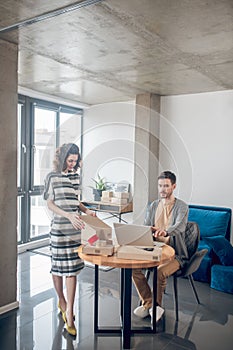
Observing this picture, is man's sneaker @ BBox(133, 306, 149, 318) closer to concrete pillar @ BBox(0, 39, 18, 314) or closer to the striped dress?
the striped dress

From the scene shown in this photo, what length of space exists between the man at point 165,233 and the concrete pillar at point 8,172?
115 centimetres

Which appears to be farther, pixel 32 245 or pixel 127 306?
pixel 32 245

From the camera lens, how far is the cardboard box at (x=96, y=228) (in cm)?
252

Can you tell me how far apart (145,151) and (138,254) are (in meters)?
3.02

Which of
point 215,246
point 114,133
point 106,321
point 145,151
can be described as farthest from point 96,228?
point 114,133

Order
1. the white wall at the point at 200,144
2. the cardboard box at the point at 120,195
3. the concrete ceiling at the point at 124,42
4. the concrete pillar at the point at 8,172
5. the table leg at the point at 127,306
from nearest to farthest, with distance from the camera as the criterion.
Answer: the concrete ceiling at the point at 124,42
the table leg at the point at 127,306
the concrete pillar at the point at 8,172
the white wall at the point at 200,144
the cardboard box at the point at 120,195

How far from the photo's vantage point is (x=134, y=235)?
8.26 ft

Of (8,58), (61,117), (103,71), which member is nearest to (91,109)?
(61,117)

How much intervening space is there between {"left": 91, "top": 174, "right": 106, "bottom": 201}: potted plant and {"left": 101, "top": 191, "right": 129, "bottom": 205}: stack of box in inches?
7.0

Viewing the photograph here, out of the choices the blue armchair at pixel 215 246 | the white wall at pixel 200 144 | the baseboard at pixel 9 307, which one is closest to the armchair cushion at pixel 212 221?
the blue armchair at pixel 215 246

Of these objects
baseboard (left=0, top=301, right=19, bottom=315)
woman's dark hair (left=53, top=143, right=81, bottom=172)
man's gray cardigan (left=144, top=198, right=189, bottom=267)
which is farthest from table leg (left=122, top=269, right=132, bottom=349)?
baseboard (left=0, top=301, right=19, bottom=315)

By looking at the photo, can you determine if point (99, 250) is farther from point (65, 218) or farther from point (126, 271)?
point (65, 218)

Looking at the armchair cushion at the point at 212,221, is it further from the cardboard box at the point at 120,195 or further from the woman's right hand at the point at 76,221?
the woman's right hand at the point at 76,221

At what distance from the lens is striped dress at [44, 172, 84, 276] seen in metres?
2.68
